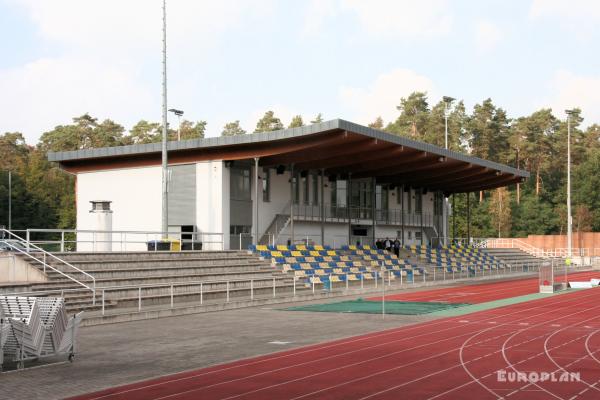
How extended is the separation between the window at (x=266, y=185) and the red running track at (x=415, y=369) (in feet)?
72.5

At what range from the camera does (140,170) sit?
38594 mm

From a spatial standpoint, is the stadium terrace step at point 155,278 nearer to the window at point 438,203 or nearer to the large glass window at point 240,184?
the large glass window at point 240,184

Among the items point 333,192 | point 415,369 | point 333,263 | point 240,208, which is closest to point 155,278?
point 240,208

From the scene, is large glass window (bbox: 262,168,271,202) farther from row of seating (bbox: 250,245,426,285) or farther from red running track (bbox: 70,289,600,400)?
red running track (bbox: 70,289,600,400)

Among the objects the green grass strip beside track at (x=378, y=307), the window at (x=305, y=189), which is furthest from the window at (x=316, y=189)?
the green grass strip beside track at (x=378, y=307)

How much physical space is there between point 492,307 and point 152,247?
1538cm

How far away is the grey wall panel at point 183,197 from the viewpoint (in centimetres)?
3722

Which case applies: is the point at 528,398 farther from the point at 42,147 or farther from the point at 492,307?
the point at 42,147

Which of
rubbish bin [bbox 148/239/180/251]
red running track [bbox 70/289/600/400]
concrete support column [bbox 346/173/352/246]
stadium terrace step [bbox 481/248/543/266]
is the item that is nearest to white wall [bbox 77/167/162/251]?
rubbish bin [bbox 148/239/180/251]

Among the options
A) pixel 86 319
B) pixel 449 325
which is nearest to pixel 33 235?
pixel 86 319

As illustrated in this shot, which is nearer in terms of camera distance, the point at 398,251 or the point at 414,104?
the point at 398,251

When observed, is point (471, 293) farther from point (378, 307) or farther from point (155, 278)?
point (155, 278)

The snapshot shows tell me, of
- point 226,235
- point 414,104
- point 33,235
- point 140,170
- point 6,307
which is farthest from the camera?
point 414,104

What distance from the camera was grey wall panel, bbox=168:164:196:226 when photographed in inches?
1465
